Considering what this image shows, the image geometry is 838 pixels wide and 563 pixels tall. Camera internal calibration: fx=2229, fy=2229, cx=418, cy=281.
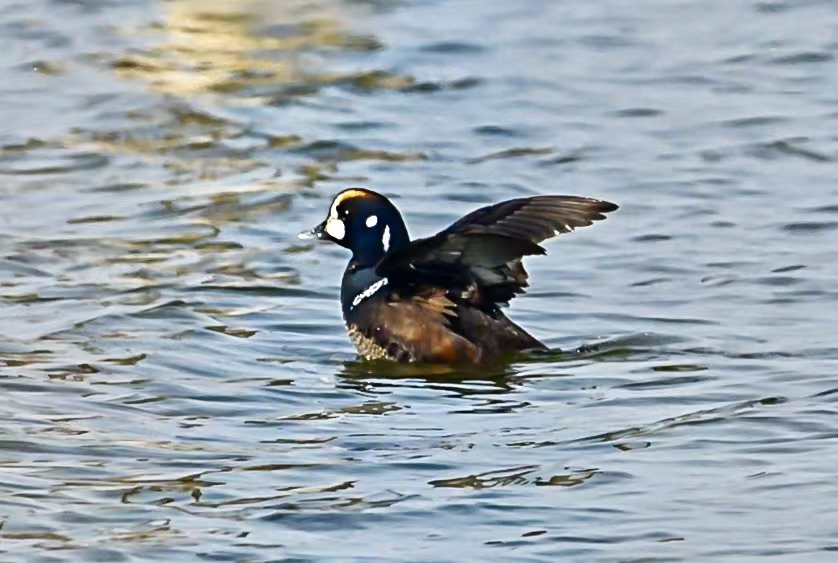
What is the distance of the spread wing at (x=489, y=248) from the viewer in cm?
959

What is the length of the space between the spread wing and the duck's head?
0.44m

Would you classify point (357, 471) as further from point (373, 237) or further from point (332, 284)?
point (332, 284)

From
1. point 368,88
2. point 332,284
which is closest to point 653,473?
point 332,284

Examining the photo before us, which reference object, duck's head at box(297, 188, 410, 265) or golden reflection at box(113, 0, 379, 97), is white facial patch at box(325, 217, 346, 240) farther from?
golden reflection at box(113, 0, 379, 97)

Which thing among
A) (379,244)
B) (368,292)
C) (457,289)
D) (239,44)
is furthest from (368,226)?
(239,44)

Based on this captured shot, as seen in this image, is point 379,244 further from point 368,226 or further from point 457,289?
point 457,289

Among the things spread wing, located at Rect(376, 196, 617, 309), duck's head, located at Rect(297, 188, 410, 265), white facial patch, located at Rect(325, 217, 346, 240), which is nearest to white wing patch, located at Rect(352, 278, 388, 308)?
spread wing, located at Rect(376, 196, 617, 309)

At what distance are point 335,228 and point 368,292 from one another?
536 millimetres

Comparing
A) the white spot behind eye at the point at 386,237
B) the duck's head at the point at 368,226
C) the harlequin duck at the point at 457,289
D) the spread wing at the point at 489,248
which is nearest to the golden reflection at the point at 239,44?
the duck's head at the point at 368,226

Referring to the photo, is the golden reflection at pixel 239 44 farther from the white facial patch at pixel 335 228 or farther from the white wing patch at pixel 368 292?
the white wing patch at pixel 368 292

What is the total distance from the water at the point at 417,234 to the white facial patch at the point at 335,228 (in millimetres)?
460

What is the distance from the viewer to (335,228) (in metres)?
10.8

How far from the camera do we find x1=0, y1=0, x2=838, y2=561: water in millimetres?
7102

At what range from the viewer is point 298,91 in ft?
52.6
